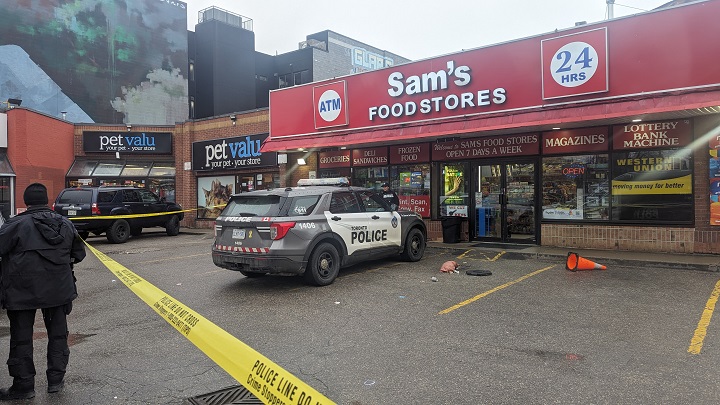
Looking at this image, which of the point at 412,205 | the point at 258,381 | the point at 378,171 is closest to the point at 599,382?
the point at 258,381

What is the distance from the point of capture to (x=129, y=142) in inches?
888

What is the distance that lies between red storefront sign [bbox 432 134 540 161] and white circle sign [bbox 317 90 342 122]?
335cm

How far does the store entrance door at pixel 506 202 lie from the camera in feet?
41.0

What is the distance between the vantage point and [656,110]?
916 cm

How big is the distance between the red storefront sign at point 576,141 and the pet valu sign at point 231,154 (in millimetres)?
10209

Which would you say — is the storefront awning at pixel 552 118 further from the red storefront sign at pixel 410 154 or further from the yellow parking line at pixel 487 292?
the yellow parking line at pixel 487 292

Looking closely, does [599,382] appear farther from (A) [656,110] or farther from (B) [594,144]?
(B) [594,144]

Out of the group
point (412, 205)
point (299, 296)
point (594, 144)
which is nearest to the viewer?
point (299, 296)

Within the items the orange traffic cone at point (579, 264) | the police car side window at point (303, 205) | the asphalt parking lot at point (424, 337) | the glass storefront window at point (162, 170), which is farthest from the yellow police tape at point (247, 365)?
the glass storefront window at point (162, 170)

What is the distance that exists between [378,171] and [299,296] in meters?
8.66

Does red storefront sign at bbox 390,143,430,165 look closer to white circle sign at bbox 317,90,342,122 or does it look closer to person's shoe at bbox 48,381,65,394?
white circle sign at bbox 317,90,342,122

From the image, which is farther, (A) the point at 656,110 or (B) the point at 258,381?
(A) the point at 656,110

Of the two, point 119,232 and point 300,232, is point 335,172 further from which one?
point 300,232

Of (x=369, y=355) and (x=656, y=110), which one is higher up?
(x=656, y=110)
